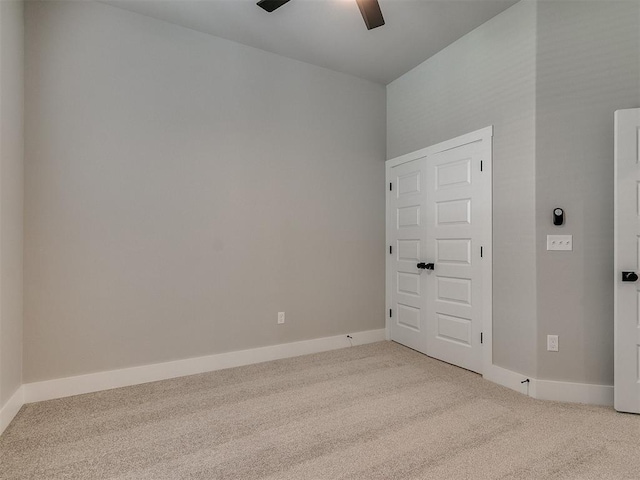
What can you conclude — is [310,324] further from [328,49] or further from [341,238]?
[328,49]

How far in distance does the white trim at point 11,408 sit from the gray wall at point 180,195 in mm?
174

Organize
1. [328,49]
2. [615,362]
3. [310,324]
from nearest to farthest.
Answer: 1. [615,362]
2. [328,49]
3. [310,324]

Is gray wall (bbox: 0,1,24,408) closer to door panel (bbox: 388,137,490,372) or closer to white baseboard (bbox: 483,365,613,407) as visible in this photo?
door panel (bbox: 388,137,490,372)

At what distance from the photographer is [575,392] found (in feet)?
8.21

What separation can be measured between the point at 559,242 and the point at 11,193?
390 centimetres

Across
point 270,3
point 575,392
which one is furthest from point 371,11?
point 575,392

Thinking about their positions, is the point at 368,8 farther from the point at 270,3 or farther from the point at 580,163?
the point at 580,163

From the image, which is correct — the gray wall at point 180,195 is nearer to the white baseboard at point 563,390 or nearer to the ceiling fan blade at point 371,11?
the ceiling fan blade at point 371,11

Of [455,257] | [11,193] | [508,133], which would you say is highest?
[508,133]

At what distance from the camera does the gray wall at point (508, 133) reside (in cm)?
265

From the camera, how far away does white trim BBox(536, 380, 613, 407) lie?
2438mm

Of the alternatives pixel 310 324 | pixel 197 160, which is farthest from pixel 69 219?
pixel 310 324

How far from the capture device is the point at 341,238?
3.92 meters

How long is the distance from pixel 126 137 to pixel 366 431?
2.89 m
